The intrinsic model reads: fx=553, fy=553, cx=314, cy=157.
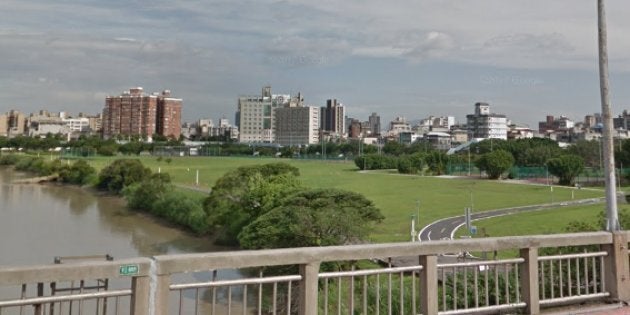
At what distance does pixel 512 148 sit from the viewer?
13475 centimetres

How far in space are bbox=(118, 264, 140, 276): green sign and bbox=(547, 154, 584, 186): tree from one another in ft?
321

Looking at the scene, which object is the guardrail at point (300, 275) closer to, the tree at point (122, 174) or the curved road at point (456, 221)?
the curved road at point (456, 221)

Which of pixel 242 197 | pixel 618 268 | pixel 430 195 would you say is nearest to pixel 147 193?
pixel 242 197

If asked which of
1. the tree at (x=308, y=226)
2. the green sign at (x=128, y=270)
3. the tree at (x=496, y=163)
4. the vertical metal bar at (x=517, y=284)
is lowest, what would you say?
the tree at (x=308, y=226)

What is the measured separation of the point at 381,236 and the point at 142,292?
4447 centimetres

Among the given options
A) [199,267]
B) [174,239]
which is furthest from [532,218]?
[199,267]

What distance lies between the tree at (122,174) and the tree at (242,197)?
33384 millimetres

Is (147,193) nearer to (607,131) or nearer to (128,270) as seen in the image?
(607,131)

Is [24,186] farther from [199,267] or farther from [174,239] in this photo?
[199,267]

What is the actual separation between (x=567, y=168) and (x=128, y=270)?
322ft

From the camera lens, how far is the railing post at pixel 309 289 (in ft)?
19.5

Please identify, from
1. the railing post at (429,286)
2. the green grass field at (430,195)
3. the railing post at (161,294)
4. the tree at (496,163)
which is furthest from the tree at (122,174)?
the railing post at (161,294)

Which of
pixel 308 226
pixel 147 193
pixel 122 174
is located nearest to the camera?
pixel 308 226

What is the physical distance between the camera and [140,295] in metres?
5.28
